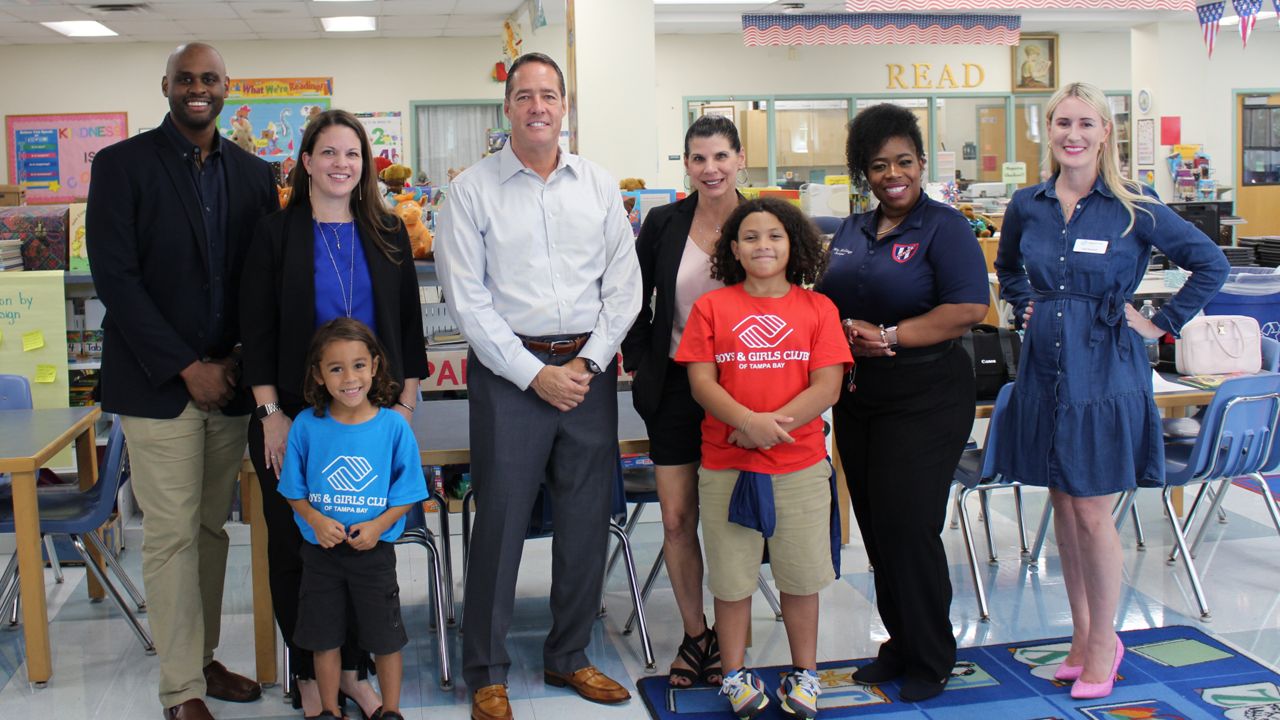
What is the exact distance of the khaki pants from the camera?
284cm

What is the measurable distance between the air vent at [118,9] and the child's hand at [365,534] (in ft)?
29.6

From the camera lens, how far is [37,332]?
15.4ft

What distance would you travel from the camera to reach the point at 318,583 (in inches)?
109

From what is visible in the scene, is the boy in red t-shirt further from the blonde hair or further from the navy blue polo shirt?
the blonde hair

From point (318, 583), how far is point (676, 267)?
3.97 feet

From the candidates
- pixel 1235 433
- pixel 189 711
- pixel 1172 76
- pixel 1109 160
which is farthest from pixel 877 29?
pixel 189 711

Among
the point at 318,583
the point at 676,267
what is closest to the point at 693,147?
the point at 676,267

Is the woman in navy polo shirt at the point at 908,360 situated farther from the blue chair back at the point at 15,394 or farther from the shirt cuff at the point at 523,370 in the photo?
the blue chair back at the point at 15,394

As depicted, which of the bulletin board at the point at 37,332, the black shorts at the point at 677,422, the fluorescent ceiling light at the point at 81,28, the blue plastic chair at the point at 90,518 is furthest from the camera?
the fluorescent ceiling light at the point at 81,28

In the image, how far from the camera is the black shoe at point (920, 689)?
Result: 3.00 metres

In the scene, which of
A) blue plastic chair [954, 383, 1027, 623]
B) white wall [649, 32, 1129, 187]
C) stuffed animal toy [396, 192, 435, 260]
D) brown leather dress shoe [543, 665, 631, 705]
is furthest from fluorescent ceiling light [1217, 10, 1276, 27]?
brown leather dress shoe [543, 665, 631, 705]

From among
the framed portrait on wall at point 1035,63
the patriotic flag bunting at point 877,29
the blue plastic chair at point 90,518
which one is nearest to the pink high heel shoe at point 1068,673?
the blue plastic chair at point 90,518

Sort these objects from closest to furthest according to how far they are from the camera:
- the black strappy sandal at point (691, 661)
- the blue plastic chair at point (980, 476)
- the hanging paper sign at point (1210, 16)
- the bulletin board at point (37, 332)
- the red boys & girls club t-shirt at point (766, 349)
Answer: the red boys & girls club t-shirt at point (766, 349) < the black strappy sandal at point (691, 661) < the blue plastic chair at point (980, 476) < the bulletin board at point (37, 332) < the hanging paper sign at point (1210, 16)

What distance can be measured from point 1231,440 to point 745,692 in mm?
2014
